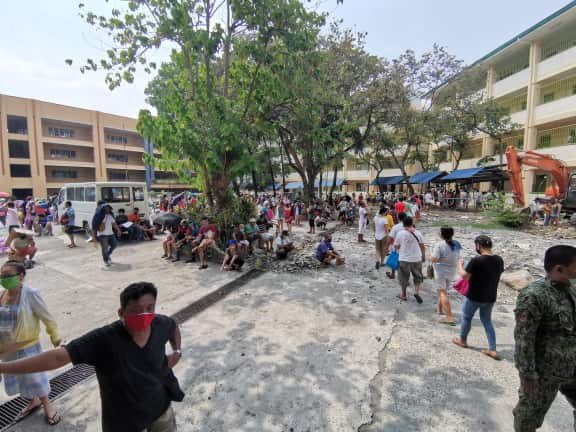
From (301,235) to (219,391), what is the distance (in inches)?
376

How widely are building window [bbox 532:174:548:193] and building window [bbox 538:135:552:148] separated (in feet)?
7.10

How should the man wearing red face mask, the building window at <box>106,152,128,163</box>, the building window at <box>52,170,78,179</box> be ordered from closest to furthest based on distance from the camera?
the man wearing red face mask
the building window at <box>52,170,78,179</box>
the building window at <box>106,152,128,163</box>

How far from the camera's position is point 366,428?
2.47 metres

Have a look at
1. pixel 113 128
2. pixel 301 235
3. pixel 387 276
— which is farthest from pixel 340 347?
pixel 113 128

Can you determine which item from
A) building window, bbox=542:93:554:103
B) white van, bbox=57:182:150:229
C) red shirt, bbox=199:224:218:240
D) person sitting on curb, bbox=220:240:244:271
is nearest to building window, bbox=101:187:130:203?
white van, bbox=57:182:150:229

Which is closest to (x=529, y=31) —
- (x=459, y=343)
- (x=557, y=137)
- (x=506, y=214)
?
(x=557, y=137)

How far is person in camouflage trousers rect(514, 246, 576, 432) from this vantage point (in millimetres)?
1893

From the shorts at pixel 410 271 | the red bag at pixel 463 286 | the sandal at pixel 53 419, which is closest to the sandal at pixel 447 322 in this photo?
the shorts at pixel 410 271

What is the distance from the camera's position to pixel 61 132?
1342 inches

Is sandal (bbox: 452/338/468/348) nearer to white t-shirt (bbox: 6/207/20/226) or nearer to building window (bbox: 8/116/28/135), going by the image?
white t-shirt (bbox: 6/207/20/226)

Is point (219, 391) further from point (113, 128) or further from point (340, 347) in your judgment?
point (113, 128)

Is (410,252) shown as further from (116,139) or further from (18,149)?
(116,139)

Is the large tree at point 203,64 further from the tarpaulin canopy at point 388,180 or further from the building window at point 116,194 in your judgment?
the tarpaulin canopy at point 388,180

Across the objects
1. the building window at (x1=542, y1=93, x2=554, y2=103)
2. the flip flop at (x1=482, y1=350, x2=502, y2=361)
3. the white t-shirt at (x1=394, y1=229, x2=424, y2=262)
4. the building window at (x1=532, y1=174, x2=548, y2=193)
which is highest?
the building window at (x1=542, y1=93, x2=554, y2=103)
